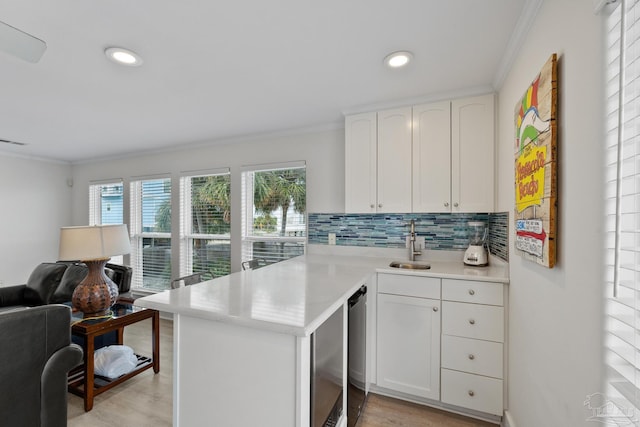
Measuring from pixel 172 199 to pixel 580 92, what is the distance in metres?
4.17

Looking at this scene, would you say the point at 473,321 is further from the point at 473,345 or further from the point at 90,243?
the point at 90,243

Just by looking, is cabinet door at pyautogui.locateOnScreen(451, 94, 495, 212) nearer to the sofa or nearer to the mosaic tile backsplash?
the mosaic tile backsplash

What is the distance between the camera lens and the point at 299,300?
4.30 ft

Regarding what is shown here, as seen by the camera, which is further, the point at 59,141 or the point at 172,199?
the point at 172,199

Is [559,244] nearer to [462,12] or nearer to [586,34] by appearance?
[586,34]

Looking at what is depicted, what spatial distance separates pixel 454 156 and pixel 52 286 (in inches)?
171

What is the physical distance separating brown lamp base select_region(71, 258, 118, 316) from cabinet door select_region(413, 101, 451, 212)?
2701mm

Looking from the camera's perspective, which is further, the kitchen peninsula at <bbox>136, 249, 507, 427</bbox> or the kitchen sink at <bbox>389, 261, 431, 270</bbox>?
the kitchen sink at <bbox>389, 261, 431, 270</bbox>

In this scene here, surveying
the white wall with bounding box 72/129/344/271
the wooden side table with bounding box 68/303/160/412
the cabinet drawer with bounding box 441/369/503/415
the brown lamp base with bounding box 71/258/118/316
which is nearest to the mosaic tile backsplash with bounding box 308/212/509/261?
the white wall with bounding box 72/129/344/271

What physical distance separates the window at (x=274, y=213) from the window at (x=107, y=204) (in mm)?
2365

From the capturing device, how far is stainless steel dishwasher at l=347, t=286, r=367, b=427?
5.57 feet

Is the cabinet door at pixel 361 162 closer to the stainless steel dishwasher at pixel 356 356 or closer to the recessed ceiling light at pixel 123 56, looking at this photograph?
the stainless steel dishwasher at pixel 356 356

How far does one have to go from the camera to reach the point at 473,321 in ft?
6.10

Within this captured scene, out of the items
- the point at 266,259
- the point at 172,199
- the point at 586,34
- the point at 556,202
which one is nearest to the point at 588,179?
the point at 556,202
